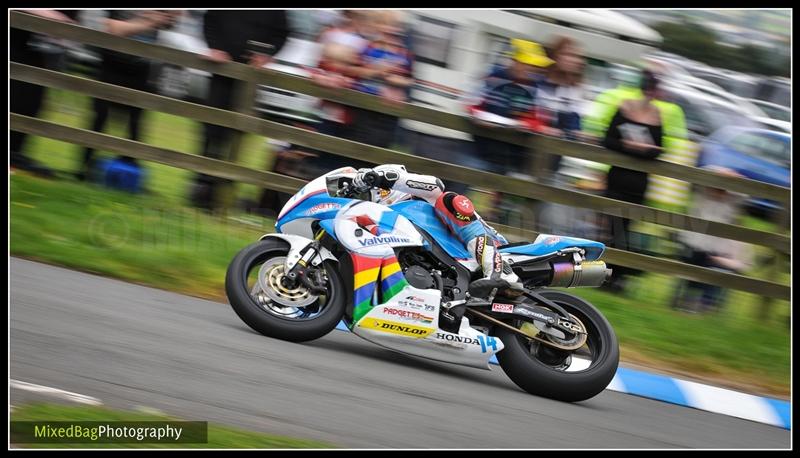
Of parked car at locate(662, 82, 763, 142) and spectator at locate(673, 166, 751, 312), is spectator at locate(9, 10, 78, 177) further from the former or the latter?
parked car at locate(662, 82, 763, 142)

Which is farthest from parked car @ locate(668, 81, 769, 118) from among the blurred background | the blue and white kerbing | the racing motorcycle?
the racing motorcycle

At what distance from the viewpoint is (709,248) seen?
8.73m

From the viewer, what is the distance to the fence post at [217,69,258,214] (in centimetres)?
848

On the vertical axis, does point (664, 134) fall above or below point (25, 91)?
above

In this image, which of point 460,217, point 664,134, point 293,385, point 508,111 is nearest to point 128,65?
point 508,111

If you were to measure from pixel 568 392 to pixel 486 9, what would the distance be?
620 cm

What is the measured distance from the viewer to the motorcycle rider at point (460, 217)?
6007 millimetres

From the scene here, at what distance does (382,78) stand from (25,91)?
319 centimetres

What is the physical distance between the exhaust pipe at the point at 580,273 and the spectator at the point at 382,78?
2.77 meters

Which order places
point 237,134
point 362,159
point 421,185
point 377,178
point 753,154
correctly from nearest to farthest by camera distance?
point 377,178
point 421,185
point 362,159
point 237,134
point 753,154

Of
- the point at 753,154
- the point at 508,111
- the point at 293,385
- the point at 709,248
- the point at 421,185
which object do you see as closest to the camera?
the point at 293,385

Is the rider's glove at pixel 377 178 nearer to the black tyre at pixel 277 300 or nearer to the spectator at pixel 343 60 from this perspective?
the black tyre at pixel 277 300

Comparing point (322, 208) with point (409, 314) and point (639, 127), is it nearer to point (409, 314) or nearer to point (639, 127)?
point (409, 314)

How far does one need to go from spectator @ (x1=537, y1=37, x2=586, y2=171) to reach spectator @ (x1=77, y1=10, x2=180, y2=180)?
333 centimetres
